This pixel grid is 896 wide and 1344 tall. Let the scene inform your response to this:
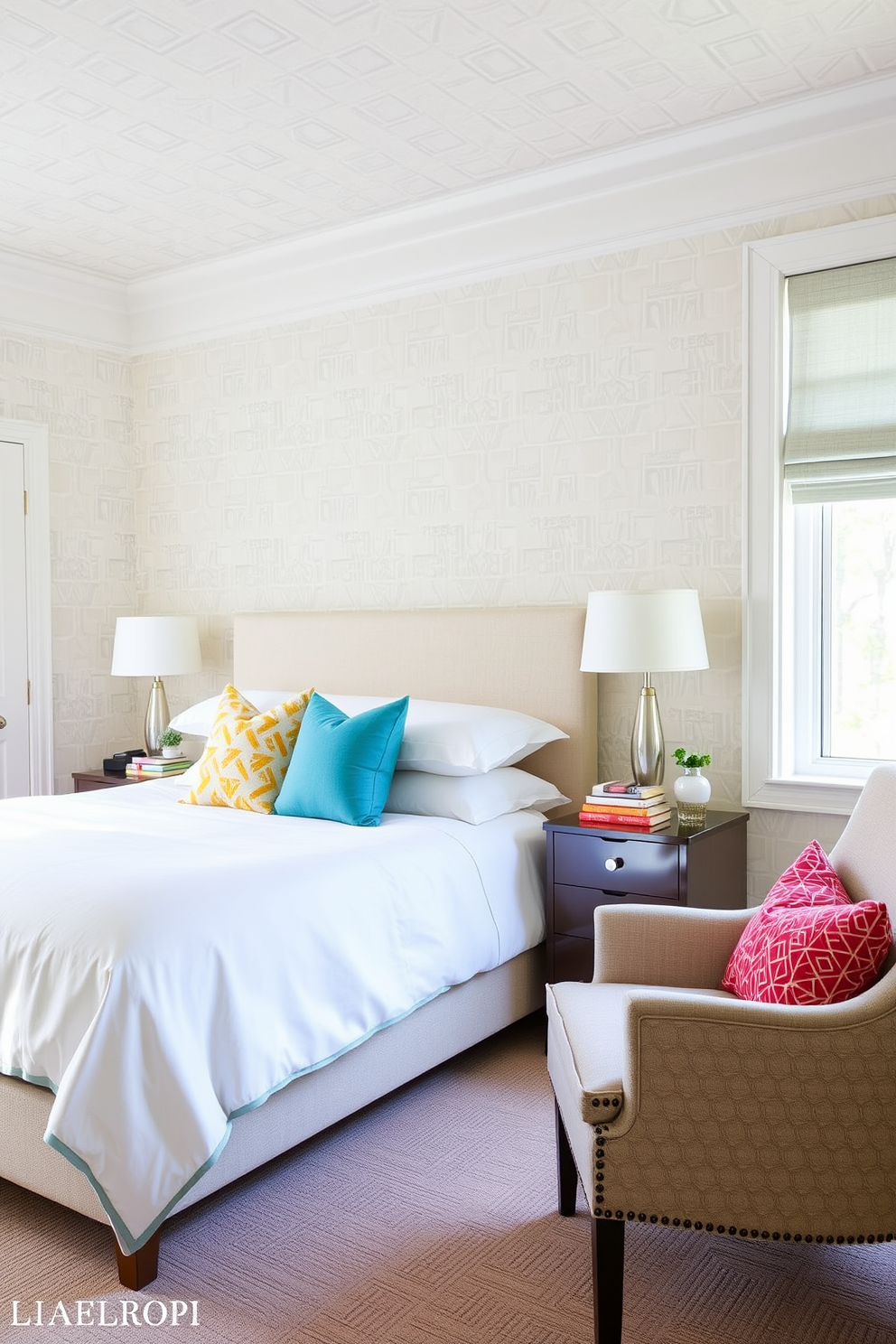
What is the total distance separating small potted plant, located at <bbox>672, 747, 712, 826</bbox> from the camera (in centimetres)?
311

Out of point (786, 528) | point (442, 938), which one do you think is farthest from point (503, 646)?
point (442, 938)

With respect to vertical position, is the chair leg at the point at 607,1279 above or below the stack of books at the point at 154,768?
below

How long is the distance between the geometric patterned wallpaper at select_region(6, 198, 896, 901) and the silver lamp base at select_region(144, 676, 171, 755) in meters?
0.24

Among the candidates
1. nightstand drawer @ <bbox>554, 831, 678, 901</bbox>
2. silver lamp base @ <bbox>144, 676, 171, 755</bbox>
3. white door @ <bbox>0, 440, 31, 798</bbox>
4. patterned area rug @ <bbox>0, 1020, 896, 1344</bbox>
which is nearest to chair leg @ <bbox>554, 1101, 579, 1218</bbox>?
patterned area rug @ <bbox>0, 1020, 896, 1344</bbox>

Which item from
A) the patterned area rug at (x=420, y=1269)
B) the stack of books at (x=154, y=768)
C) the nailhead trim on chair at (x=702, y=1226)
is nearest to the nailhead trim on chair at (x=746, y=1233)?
the nailhead trim on chair at (x=702, y=1226)

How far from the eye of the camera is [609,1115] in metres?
1.78

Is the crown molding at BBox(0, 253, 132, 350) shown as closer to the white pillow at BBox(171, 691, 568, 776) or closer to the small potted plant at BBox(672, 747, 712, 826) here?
the white pillow at BBox(171, 691, 568, 776)

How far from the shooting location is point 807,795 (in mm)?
3287

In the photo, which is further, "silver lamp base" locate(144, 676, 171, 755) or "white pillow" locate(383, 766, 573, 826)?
"silver lamp base" locate(144, 676, 171, 755)

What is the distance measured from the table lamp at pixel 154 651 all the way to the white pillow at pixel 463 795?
1.52m

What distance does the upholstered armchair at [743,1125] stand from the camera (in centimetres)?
174

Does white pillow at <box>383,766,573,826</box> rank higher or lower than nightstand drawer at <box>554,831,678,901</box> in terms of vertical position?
higher

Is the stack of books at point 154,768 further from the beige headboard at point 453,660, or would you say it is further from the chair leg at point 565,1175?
the chair leg at point 565,1175

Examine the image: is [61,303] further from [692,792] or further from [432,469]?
[692,792]
